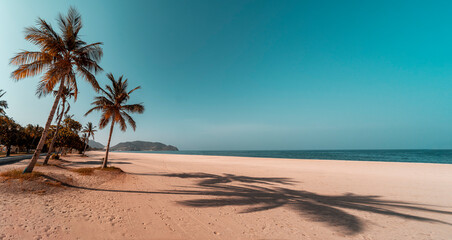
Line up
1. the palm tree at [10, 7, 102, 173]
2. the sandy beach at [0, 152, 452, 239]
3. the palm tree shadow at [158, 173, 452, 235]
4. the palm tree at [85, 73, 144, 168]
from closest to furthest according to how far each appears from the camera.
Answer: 1. the sandy beach at [0, 152, 452, 239]
2. the palm tree shadow at [158, 173, 452, 235]
3. the palm tree at [10, 7, 102, 173]
4. the palm tree at [85, 73, 144, 168]

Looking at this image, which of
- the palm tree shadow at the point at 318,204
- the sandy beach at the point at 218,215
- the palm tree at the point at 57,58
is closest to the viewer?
the sandy beach at the point at 218,215

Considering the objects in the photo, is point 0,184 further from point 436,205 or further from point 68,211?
point 436,205

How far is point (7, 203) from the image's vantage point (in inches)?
193

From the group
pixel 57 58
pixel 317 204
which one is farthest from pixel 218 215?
pixel 57 58

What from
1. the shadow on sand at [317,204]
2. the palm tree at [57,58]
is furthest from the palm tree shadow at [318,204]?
the palm tree at [57,58]

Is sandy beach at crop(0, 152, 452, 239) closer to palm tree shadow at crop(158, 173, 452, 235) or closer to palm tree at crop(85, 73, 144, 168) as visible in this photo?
palm tree shadow at crop(158, 173, 452, 235)

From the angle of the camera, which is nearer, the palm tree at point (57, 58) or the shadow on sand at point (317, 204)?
the shadow on sand at point (317, 204)

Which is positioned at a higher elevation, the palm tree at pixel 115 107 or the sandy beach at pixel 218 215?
the palm tree at pixel 115 107

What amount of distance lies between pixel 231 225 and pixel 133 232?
2437 millimetres

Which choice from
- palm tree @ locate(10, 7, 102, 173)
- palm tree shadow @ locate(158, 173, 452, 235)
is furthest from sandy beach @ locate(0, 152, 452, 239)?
palm tree @ locate(10, 7, 102, 173)

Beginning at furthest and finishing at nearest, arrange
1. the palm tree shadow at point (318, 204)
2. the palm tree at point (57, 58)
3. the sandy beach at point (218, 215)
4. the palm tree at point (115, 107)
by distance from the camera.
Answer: the palm tree at point (115, 107)
the palm tree at point (57, 58)
the palm tree shadow at point (318, 204)
the sandy beach at point (218, 215)

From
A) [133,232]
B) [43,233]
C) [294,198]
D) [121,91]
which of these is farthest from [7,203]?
[121,91]

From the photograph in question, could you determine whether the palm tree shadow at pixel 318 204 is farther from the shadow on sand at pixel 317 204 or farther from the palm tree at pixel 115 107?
the palm tree at pixel 115 107

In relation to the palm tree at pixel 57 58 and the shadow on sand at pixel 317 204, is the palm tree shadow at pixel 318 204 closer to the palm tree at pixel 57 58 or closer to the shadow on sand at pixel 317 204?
the shadow on sand at pixel 317 204
